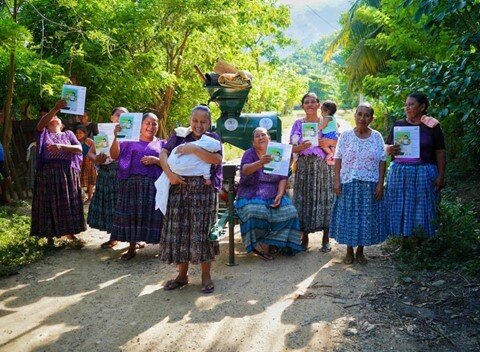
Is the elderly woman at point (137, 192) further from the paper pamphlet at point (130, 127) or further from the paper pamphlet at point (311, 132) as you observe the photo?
the paper pamphlet at point (311, 132)

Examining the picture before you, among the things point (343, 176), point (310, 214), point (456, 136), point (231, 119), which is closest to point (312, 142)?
point (343, 176)

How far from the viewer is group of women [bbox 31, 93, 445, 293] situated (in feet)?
14.3

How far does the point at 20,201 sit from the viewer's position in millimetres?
8297

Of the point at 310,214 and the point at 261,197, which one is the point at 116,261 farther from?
the point at 310,214

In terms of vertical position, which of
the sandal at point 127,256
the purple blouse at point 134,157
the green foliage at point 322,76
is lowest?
the sandal at point 127,256

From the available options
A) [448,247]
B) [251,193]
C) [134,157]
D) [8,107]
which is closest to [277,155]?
[251,193]

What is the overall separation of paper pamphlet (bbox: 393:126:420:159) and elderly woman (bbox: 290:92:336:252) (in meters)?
0.97

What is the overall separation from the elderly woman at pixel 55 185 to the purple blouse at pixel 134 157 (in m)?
0.68

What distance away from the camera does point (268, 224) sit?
216 inches

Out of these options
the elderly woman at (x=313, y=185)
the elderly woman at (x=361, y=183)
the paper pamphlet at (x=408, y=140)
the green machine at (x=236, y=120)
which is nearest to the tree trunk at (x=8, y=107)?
the green machine at (x=236, y=120)

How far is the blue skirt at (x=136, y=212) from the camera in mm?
5445

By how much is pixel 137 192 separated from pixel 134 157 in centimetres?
41

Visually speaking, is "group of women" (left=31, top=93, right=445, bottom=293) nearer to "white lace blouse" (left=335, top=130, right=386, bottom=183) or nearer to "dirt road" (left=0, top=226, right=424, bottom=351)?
"white lace blouse" (left=335, top=130, right=386, bottom=183)

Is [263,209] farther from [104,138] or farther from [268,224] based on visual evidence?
[104,138]
